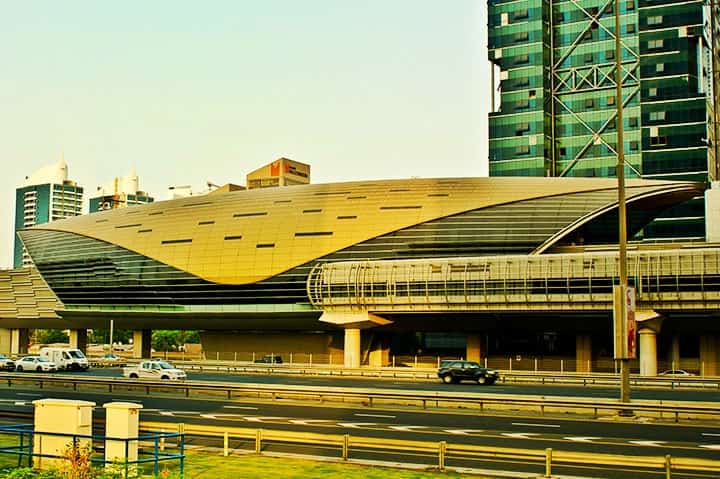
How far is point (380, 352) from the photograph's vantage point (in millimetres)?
106812

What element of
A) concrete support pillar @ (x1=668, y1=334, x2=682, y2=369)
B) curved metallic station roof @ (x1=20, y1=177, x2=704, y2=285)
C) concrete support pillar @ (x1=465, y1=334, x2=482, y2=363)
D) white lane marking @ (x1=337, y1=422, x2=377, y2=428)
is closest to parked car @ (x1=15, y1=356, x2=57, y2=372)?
curved metallic station roof @ (x1=20, y1=177, x2=704, y2=285)

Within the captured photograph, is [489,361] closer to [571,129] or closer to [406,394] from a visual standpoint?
[406,394]

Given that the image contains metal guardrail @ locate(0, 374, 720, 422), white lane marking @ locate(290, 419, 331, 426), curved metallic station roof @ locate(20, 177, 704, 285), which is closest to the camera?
white lane marking @ locate(290, 419, 331, 426)

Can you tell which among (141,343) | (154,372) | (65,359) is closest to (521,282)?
(154,372)

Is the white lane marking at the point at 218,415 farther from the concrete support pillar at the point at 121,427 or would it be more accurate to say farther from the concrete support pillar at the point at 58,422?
the concrete support pillar at the point at 121,427

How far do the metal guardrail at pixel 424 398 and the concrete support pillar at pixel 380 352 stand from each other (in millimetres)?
52931

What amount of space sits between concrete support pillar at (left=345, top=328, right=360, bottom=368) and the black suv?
3342 centimetres

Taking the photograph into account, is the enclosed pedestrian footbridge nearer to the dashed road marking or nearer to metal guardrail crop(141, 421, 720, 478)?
the dashed road marking

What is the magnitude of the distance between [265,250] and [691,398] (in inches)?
2767

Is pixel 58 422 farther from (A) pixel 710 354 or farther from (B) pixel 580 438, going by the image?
(A) pixel 710 354

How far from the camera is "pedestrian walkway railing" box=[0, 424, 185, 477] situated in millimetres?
20016

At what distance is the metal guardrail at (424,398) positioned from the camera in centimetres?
4041

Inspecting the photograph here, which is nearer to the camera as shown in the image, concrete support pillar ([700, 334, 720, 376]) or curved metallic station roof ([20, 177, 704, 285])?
concrete support pillar ([700, 334, 720, 376])

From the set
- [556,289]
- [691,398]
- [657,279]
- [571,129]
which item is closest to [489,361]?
[556,289]
